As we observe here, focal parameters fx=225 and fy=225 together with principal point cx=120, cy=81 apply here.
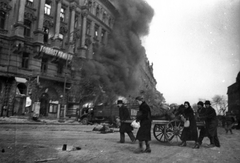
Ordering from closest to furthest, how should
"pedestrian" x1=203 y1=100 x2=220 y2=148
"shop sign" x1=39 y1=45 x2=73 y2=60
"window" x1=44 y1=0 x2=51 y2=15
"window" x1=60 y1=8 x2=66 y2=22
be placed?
"pedestrian" x1=203 y1=100 x2=220 y2=148 < "shop sign" x1=39 y1=45 x2=73 y2=60 < "window" x1=44 y1=0 x2=51 y2=15 < "window" x1=60 y1=8 x2=66 y2=22

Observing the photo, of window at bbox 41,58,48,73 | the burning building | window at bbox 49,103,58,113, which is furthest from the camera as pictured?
window at bbox 49,103,58,113

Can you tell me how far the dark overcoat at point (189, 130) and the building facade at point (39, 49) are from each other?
58.8ft

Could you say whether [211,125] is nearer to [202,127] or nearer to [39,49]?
[202,127]

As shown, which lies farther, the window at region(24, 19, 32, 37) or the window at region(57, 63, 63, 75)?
the window at region(57, 63, 63, 75)

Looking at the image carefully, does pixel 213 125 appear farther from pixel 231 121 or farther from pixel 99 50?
pixel 99 50

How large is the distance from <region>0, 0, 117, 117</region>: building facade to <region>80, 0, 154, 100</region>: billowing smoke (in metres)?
4.11

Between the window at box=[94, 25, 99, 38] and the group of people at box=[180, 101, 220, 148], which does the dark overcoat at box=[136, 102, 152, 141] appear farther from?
the window at box=[94, 25, 99, 38]

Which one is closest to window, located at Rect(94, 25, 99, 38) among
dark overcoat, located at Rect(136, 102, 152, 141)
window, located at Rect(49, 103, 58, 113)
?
window, located at Rect(49, 103, 58, 113)

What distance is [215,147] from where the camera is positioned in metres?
7.79

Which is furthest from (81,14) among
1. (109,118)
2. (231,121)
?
(231,121)

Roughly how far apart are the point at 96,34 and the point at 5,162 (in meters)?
34.5

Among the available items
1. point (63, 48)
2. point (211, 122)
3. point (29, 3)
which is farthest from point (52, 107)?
point (211, 122)

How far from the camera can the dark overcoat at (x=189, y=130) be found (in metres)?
7.75

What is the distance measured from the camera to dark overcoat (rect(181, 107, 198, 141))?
7.75 m
